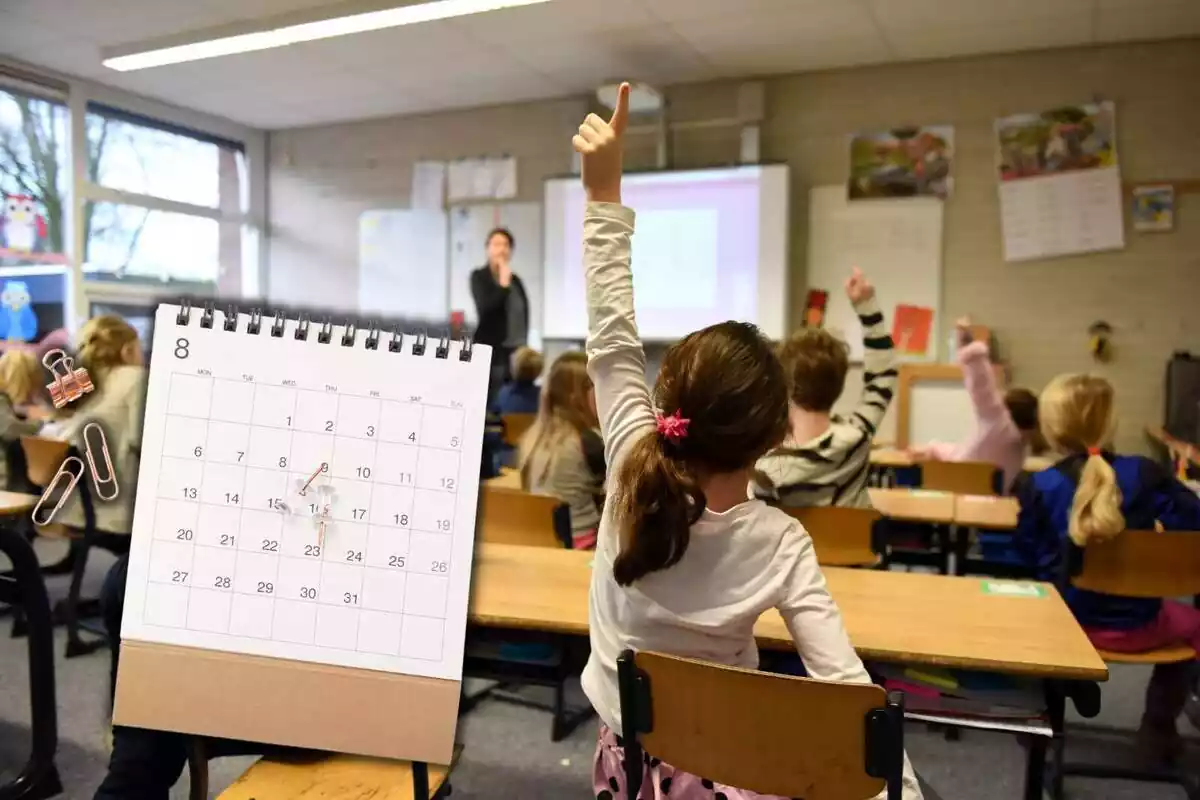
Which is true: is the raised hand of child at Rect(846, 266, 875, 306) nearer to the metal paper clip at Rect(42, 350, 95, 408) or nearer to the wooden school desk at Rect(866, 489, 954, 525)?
the wooden school desk at Rect(866, 489, 954, 525)

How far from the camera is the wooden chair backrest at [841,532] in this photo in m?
2.18

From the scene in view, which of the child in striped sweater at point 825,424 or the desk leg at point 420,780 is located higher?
the child in striped sweater at point 825,424

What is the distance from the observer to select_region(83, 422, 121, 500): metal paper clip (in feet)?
3.90

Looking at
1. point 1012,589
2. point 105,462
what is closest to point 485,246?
point 1012,589

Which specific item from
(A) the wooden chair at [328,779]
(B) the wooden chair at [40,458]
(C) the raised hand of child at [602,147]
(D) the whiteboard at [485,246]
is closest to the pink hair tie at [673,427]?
(C) the raised hand of child at [602,147]

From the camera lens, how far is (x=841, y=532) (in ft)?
7.22

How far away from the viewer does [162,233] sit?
6723mm

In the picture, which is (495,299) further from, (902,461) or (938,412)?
(902,461)

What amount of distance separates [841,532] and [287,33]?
4.17 metres

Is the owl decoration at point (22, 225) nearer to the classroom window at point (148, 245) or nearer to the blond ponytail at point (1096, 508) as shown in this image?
the classroom window at point (148, 245)

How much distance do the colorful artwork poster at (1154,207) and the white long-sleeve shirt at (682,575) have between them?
15.7 ft

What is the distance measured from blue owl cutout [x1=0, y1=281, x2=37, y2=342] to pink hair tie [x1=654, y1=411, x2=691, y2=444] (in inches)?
238

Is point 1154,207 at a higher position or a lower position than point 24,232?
higher

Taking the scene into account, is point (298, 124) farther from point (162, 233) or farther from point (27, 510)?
point (27, 510)
